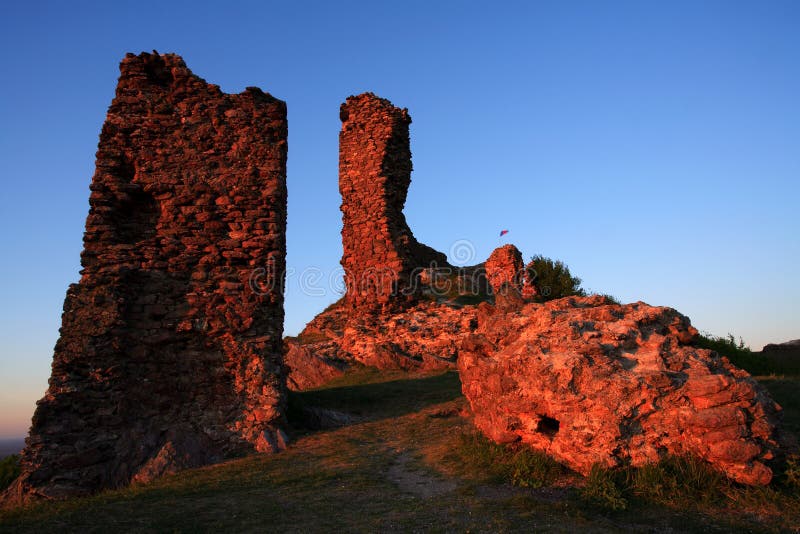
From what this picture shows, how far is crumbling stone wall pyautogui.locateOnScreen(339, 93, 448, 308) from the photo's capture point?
16406 millimetres

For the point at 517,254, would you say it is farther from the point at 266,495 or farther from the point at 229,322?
the point at 266,495

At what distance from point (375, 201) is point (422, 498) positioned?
490 inches

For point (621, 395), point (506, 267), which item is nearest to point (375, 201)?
point (506, 267)

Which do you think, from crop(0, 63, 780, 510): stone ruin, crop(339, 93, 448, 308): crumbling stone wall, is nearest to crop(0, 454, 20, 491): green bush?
crop(0, 63, 780, 510): stone ruin

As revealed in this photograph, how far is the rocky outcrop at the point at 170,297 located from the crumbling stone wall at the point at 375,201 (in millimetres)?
7541

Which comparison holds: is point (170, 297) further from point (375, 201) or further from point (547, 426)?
point (375, 201)

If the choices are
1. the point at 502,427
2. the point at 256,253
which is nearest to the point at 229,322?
the point at 256,253

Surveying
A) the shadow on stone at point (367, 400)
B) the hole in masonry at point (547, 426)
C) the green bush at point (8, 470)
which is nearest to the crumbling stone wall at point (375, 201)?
the shadow on stone at point (367, 400)

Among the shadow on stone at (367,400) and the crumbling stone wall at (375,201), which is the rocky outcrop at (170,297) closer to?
the shadow on stone at (367,400)

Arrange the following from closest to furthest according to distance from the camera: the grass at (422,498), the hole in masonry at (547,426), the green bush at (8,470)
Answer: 1. the grass at (422,498)
2. the hole in masonry at (547,426)
3. the green bush at (8,470)

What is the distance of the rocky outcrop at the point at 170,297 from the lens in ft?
22.6

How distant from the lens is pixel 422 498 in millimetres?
5121

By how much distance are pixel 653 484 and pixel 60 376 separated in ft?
23.1

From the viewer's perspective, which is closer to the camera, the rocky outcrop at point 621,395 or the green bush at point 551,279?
the rocky outcrop at point 621,395
